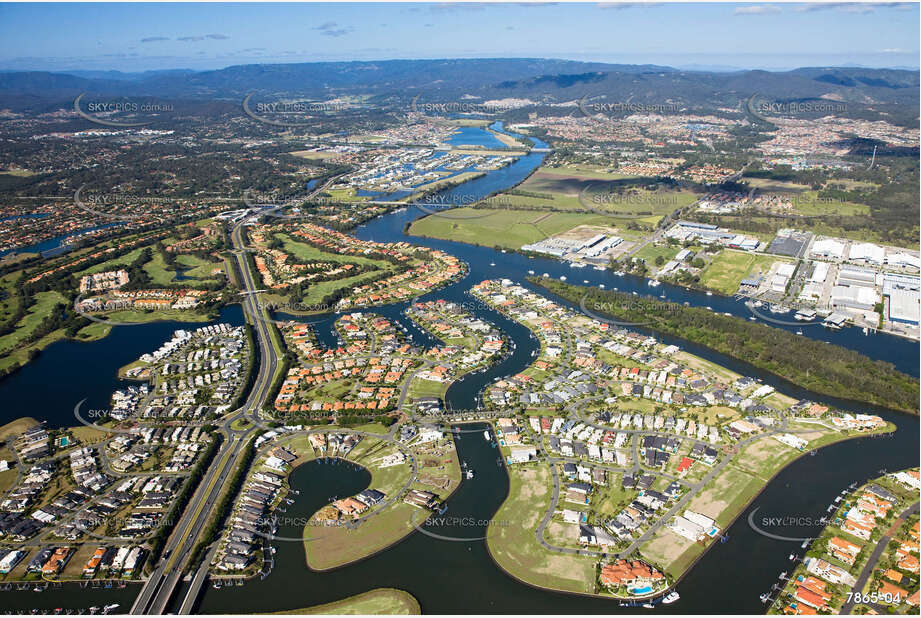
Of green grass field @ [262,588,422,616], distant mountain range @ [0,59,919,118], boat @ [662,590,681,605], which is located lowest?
green grass field @ [262,588,422,616]

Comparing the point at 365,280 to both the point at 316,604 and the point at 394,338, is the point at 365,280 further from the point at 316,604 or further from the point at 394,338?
the point at 316,604

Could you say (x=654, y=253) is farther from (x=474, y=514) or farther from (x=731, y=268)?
(x=474, y=514)

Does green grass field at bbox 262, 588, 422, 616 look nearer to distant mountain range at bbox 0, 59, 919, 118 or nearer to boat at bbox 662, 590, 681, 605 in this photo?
boat at bbox 662, 590, 681, 605

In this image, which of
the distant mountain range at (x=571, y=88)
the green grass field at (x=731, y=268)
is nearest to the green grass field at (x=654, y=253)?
the green grass field at (x=731, y=268)

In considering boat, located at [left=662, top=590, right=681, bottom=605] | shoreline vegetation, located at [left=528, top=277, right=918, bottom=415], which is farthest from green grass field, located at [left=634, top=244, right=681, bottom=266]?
boat, located at [left=662, top=590, right=681, bottom=605]

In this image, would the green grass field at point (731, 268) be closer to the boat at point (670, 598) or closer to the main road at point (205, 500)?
the boat at point (670, 598)
